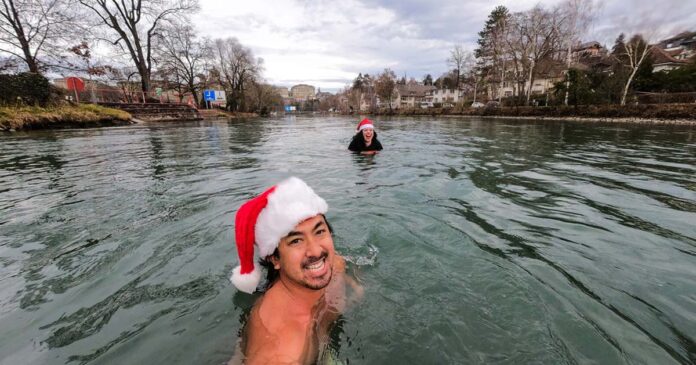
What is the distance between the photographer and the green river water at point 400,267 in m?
2.16

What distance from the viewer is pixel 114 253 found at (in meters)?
3.48

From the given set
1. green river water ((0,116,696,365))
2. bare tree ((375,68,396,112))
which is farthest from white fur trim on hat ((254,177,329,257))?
bare tree ((375,68,396,112))

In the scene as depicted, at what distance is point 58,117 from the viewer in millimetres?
19188

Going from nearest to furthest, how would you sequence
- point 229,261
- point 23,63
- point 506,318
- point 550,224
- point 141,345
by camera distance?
point 141,345, point 506,318, point 229,261, point 550,224, point 23,63

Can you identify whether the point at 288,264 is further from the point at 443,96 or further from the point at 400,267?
the point at 443,96

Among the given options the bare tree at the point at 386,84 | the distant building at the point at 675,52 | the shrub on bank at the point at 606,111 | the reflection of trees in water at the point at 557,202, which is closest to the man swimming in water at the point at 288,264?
the reflection of trees in water at the point at 557,202

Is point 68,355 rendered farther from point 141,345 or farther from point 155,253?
point 155,253

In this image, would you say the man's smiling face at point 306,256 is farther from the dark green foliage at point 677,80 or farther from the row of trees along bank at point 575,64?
the dark green foliage at point 677,80

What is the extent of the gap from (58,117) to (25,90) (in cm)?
213

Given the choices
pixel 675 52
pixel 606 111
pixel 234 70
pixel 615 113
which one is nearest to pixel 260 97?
pixel 234 70

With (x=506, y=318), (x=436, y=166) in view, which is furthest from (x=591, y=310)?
(x=436, y=166)

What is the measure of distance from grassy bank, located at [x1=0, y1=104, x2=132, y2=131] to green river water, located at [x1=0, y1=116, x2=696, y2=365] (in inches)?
591

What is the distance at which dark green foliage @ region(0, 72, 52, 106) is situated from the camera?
1762cm

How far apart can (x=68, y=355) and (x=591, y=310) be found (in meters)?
3.83
